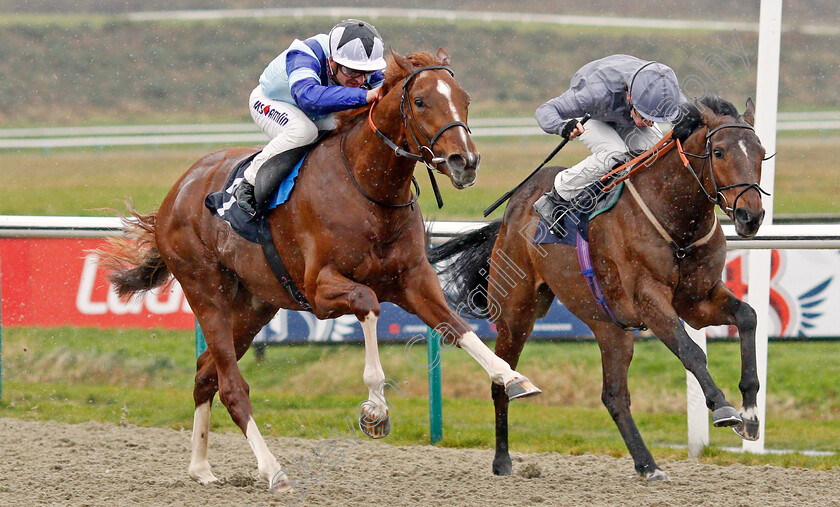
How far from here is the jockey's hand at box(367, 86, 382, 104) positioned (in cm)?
374

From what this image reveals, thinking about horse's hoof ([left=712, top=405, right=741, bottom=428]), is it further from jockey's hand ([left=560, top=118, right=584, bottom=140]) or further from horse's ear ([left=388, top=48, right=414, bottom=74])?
horse's ear ([left=388, top=48, right=414, bottom=74])

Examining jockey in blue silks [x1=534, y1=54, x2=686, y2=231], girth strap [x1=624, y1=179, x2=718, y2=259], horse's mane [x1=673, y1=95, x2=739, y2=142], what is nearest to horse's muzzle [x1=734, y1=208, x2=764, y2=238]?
girth strap [x1=624, y1=179, x2=718, y2=259]

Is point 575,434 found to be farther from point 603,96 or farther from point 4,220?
point 4,220

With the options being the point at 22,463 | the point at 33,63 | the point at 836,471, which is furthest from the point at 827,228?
the point at 33,63

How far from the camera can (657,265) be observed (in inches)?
164

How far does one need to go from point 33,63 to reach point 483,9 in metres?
5.69

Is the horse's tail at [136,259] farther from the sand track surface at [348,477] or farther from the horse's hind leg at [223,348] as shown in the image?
the sand track surface at [348,477]

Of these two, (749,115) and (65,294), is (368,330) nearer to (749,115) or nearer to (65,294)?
(749,115)

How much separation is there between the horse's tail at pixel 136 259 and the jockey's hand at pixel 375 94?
71.6 inches

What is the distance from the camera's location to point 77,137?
1120 centimetres

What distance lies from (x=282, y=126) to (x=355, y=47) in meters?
0.53

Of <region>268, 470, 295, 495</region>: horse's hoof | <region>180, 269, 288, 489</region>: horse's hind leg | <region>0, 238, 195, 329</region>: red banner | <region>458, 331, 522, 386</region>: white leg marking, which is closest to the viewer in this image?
<region>458, 331, 522, 386</region>: white leg marking

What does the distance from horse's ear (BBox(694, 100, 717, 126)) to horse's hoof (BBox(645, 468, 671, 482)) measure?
5.32 ft

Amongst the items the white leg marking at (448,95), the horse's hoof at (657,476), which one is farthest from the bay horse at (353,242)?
the horse's hoof at (657,476)
